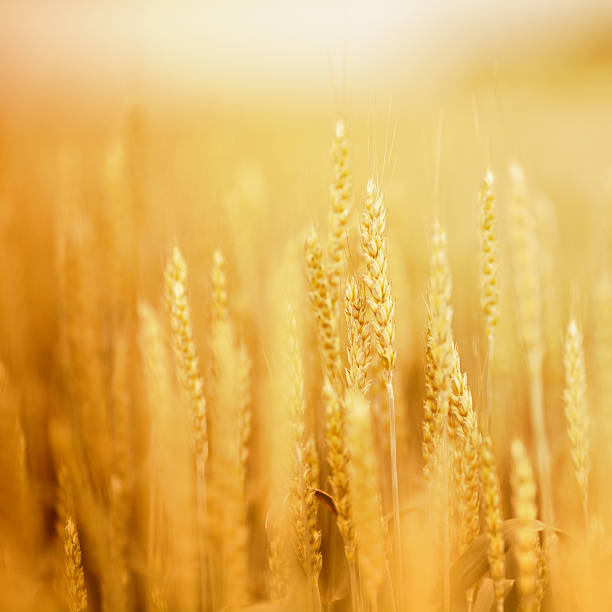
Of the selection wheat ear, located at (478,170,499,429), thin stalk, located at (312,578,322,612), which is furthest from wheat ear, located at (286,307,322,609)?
wheat ear, located at (478,170,499,429)

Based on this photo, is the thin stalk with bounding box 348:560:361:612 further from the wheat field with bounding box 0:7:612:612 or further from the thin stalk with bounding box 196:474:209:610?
the thin stalk with bounding box 196:474:209:610

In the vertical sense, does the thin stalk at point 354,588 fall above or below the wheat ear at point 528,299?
below

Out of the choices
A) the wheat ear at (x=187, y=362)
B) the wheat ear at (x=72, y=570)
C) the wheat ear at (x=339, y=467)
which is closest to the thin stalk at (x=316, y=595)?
the wheat ear at (x=339, y=467)

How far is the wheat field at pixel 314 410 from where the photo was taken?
0.81 metres

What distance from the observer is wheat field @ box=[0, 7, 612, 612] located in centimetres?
81

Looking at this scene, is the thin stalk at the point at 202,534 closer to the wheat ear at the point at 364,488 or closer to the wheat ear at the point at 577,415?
the wheat ear at the point at 364,488

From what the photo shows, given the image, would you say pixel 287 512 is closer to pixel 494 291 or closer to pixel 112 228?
pixel 494 291

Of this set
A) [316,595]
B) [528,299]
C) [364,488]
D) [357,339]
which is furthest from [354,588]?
[528,299]

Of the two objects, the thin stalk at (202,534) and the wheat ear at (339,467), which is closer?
the wheat ear at (339,467)

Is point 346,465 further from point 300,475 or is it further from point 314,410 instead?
point 314,410

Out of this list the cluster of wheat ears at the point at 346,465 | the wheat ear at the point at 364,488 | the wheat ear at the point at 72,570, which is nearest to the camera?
the wheat ear at the point at 364,488

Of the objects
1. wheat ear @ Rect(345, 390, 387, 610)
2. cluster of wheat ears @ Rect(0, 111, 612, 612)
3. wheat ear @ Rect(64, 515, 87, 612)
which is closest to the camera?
wheat ear @ Rect(345, 390, 387, 610)

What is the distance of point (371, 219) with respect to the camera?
85 centimetres

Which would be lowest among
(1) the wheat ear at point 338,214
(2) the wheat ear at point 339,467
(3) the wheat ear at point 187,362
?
(2) the wheat ear at point 339,467
